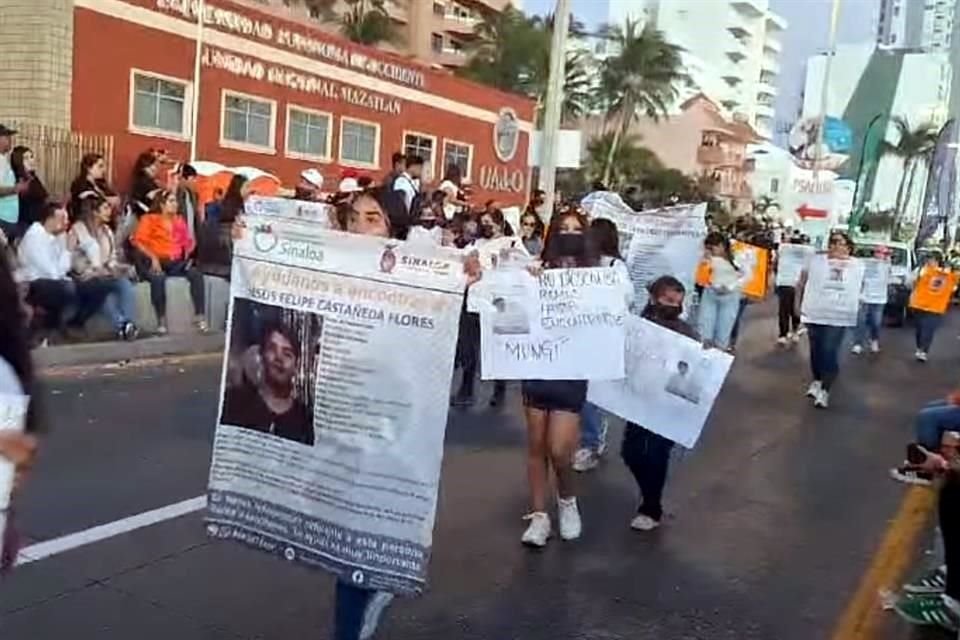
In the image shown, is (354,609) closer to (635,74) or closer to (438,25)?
(635,74)

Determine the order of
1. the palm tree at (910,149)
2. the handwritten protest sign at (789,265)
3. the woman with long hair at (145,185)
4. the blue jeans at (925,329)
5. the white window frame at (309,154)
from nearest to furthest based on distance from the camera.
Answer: the woman with long hair at (145,185)
the blue jeans at (925,329)
the handwritten protest sign at (789,265)
the white window frame at (309,154)
the palm tree at (910,149)

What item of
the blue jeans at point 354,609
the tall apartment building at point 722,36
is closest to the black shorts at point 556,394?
the blue jeans at point 354,609

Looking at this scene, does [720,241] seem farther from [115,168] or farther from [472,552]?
[115,168]

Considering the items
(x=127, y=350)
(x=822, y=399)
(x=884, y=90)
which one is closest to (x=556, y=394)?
(x=127, y=350)

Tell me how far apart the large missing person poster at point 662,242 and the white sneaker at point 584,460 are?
176 centimetres

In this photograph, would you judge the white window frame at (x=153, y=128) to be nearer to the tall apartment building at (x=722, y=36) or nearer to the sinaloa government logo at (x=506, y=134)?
the sinaloa government logo at (x=506, y=134)

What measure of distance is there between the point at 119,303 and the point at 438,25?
5970 centimetres

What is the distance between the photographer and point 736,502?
25.4 feet

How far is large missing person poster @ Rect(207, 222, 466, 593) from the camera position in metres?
3.85

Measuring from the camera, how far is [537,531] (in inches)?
248

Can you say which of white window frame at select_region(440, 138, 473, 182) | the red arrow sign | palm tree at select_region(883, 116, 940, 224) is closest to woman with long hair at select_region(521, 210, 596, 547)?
white window frame at select_region(440, 138, 473, 182)

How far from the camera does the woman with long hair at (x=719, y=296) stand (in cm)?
1295

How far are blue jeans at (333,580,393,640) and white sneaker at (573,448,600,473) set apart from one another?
4.23 meters

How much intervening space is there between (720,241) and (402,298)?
31.7 feet
